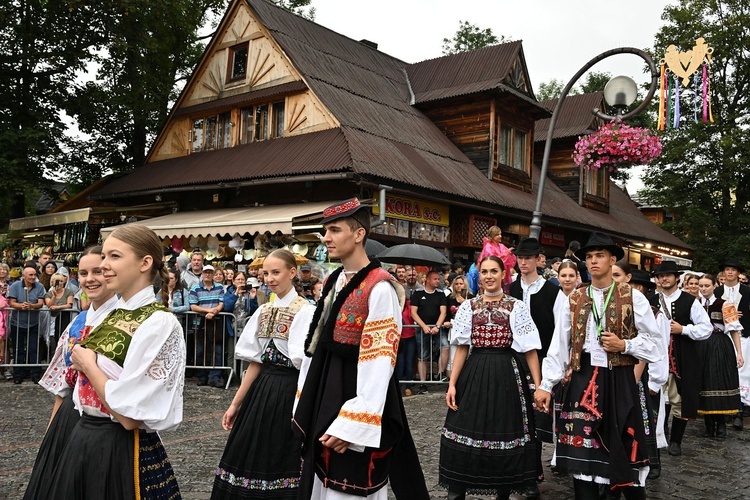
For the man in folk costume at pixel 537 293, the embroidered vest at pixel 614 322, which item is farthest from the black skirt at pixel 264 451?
the man in folk costume at pixel 537 293

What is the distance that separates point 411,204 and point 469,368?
11082 mm

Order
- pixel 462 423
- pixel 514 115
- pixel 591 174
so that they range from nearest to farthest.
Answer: pixel 462 423, pixel 514 115, pixel 591 174

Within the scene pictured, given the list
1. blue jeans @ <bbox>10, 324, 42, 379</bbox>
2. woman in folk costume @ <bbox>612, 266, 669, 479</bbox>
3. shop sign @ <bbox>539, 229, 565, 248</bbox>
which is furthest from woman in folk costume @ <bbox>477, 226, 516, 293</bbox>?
shop sign @ <bbox>539, 229, 565, 248</bbox>

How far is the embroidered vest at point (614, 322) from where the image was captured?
4953 millimetres

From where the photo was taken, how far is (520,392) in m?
5.40

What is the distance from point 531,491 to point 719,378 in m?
4.22

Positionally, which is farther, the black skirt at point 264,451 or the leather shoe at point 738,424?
the leather shoe at point 738,424

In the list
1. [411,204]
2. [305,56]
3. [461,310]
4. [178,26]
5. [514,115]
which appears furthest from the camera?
[178,26]

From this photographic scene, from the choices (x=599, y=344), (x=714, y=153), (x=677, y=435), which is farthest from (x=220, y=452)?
(x=714, y=153)

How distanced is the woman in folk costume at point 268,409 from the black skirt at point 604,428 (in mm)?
2017

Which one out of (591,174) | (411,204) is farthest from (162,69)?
(591,174)

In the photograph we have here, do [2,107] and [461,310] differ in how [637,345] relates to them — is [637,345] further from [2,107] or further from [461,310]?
[2,107]

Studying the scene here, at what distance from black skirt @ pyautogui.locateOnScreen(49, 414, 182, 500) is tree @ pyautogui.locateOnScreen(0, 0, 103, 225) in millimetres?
18967

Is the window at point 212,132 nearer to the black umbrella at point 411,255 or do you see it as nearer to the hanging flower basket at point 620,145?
the black umbrella at point 411,255
